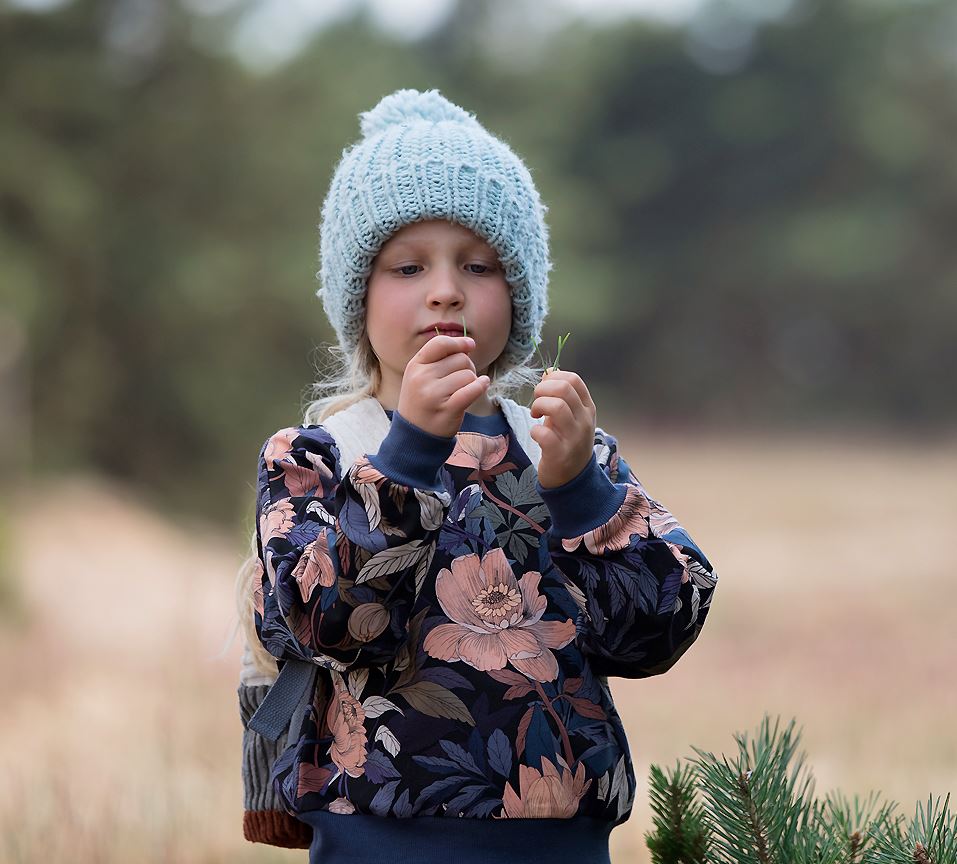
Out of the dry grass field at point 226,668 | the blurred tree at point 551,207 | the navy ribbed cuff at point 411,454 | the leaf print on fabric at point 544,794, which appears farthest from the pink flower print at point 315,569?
the blurred tree at point 551,207

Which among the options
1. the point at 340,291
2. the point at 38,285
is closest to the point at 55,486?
the point at 38,285

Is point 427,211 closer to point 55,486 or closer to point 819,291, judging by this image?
point 55,486

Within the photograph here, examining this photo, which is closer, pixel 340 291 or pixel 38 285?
pixel 340 291

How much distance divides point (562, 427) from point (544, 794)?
0.44m

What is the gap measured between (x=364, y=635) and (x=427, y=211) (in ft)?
1.94

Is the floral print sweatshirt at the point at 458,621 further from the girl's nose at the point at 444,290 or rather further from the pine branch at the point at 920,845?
the pine branch at the point at 920,845

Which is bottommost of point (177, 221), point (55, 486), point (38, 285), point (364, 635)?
point (364, 635)

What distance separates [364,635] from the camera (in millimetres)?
1515

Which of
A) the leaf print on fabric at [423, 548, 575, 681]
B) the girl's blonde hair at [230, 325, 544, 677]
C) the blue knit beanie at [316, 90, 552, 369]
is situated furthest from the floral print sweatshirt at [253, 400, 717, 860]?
the blue knit beanie at [316, 90, 552, 369]

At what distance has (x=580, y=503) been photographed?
1618 mm

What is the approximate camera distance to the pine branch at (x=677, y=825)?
1.65m

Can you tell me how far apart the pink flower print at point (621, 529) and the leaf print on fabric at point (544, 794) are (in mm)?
259

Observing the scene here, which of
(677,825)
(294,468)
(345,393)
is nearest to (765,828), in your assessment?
(677,825)

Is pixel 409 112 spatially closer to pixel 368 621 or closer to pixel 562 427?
pixel 562 427
